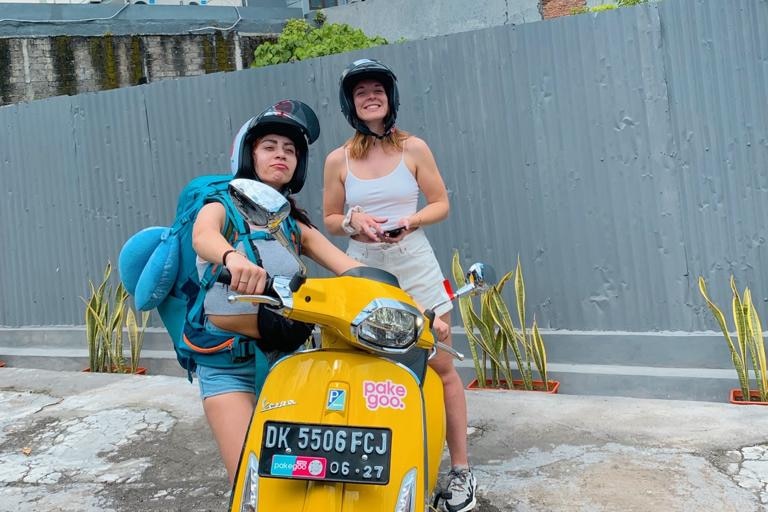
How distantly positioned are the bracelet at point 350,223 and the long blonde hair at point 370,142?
0.78 feet

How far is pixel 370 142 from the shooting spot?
3.15m

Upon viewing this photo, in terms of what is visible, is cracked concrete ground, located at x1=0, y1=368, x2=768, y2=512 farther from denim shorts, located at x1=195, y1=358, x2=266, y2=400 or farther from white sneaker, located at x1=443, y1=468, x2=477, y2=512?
denim shorts, located at x1=195, y1=358, x2=266, y2=400

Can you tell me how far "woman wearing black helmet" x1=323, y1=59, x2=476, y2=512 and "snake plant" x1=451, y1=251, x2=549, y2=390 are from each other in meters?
1.52

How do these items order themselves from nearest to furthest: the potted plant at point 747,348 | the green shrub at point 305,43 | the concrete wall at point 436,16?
the potted plant at point 747,348, the green shrub at point 305,43, the concrete wall at point 436,16

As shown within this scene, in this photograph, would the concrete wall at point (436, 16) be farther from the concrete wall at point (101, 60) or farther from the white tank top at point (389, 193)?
the white tank top at point (389, 193)

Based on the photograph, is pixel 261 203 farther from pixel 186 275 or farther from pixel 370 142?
pixel 370 142

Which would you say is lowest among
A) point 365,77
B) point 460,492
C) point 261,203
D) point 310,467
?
point 460,492

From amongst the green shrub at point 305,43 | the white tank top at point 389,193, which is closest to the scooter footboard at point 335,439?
the white tank top at point 389,193

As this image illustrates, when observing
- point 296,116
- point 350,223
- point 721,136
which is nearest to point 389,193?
point 350,223

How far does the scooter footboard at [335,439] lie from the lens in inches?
73.2

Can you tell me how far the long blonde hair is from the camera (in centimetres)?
313

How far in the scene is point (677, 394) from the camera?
431cm

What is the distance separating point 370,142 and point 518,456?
1644 mm

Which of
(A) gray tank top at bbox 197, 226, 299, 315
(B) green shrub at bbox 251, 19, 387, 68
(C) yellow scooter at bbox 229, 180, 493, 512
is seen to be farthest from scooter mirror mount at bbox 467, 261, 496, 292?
(B) green shrub at bbox 251, 19, 387, 68
